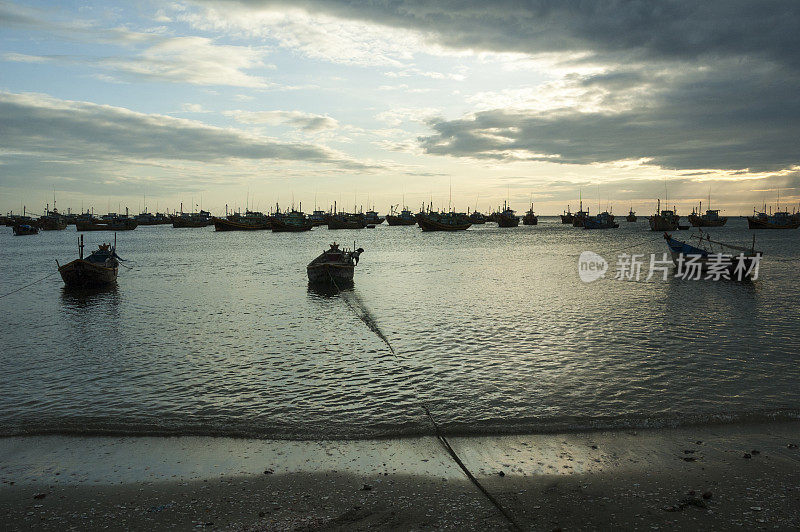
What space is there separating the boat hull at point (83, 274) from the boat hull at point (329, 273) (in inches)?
485

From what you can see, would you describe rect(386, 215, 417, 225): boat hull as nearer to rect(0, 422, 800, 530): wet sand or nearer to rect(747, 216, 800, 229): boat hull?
rect(747, 216, 800, 229): boat hull

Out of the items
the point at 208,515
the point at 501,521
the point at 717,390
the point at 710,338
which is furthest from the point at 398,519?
the point at 710,338

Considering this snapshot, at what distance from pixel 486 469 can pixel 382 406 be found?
3302mm

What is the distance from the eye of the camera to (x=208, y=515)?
19.8ft

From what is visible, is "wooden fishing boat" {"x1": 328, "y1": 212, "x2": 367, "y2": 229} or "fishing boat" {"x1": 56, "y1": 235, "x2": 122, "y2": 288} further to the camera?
"wooden fishing boat" {"x1": 328, "y1": 212, "x2": 367, "y2": 229}

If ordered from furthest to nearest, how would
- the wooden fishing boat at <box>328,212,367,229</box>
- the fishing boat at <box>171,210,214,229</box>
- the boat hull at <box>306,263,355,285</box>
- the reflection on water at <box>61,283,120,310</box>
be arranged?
the fishing boat at <box>171,210,214,229</box> → the wooden fishing boat at <box>328,212,367,229</box> → the boat hull at <box>306,263,355,285</box> → the reflection on water at <box>61,283,120,310</box>

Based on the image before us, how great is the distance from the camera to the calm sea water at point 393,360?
9.56m

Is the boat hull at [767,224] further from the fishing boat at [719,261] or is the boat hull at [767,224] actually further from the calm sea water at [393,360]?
the calm sea water at [393,360]

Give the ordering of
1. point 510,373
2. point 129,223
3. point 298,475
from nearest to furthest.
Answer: point 298,475 < point 510,373 < point 129,223

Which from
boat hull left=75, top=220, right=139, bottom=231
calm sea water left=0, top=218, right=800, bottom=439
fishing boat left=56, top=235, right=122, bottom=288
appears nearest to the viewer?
calm sea water left=0, top=218, right=800, bottom=439

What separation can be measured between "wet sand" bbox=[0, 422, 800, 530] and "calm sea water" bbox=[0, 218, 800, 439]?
694 millimetres

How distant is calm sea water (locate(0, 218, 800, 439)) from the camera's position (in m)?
9.56

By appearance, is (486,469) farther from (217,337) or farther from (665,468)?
(217,337)

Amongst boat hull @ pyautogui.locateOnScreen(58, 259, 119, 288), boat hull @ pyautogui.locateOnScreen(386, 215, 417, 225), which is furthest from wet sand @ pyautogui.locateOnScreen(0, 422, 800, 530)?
boat hull @ pyautogui.locateOnScreen(386, 215, 417, 225)
